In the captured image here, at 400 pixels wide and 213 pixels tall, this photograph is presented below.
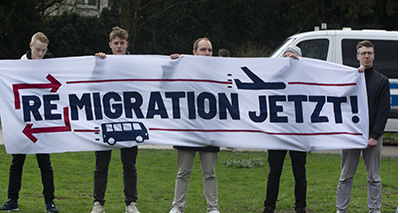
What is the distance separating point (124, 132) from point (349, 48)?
9.09 m

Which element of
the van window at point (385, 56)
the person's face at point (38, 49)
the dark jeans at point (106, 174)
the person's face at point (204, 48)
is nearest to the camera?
the dark jeans at point (106, 174)

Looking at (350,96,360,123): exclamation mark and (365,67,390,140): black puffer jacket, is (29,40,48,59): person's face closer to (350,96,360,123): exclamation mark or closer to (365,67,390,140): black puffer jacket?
(350,96,360,123): exclamation mark

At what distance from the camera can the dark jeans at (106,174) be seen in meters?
7.50

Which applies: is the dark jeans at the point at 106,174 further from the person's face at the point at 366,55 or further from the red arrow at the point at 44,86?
the person's face at the point at 366,55

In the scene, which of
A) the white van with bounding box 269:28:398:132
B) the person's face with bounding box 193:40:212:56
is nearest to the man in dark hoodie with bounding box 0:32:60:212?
the person's face with bounding box 193:40:212:56

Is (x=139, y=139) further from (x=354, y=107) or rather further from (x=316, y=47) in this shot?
(x=316, y=47)

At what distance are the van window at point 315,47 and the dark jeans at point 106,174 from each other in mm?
8712

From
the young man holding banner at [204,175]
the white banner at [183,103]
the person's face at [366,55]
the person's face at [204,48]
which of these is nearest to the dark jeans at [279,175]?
the white banner at [183,103]

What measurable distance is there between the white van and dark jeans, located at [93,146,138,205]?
847cm

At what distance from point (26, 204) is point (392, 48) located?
33.7ft

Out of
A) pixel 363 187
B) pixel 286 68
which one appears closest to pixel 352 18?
pixel 363 187

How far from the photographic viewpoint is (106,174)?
Result: 24.8 ft

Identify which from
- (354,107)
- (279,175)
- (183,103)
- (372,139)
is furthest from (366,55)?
(183,103)

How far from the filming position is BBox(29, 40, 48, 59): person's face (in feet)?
24.9
